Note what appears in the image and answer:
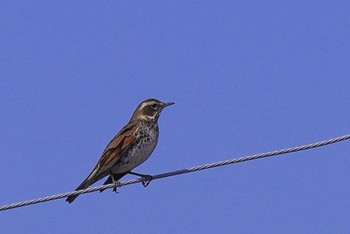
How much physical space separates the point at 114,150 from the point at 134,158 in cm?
33

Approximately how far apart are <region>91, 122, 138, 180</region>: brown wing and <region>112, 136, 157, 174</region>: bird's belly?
100mm

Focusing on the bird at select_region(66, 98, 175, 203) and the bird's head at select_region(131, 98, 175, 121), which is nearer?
the bird at select_region(66, 98, 175, 203)

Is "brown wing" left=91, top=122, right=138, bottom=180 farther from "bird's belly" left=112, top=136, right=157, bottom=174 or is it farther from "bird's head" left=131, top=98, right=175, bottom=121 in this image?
"bird's head" left=131, top=98, right=175, bottom=121

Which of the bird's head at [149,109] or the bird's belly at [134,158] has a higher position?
the bird's head at [149,109]

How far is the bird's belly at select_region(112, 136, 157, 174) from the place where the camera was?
55.8 feet

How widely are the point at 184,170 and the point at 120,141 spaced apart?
3320mm

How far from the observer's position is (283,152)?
43.0 feet

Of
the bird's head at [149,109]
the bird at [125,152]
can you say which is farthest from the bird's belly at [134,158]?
the bird's head at [149,109]

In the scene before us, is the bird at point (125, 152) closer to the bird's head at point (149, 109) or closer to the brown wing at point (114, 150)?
the brown wing at point (114, 150)

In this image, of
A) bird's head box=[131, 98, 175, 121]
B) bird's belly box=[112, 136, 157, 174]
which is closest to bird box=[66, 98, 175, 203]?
bird's belly box=[112, 136, 157, 174]

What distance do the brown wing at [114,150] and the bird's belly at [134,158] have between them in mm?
100

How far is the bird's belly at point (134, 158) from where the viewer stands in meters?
17.0

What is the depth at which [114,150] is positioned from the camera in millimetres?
16984

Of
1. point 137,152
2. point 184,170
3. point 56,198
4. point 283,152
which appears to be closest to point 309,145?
point 283,152
